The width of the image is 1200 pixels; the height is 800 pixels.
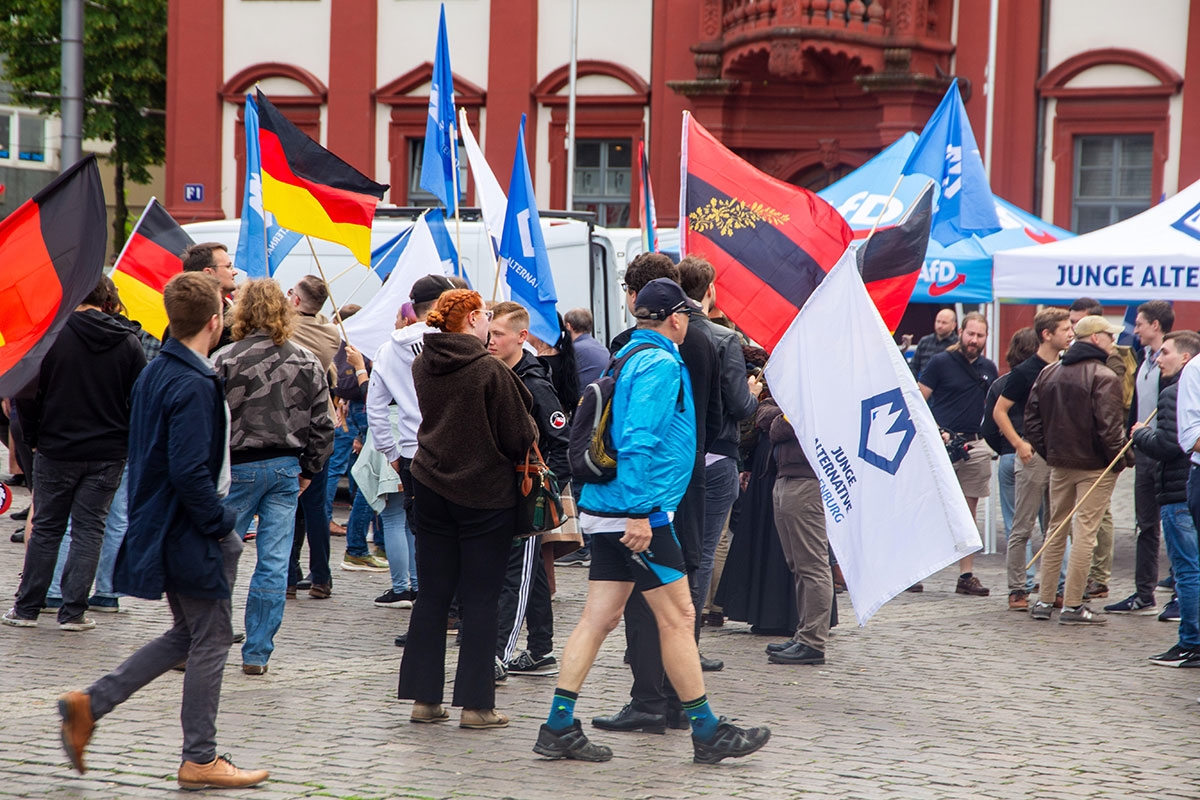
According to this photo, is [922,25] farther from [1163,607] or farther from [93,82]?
[93,82]

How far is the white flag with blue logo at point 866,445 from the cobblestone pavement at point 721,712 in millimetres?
760

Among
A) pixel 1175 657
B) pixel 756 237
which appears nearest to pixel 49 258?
pixel 756 237

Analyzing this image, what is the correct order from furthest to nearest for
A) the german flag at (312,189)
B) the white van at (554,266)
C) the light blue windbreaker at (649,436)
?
the white van at (554,266)
the german flag at (312,189)
the light blue windbreaker at (649,436)

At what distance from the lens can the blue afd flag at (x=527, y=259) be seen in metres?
9.78

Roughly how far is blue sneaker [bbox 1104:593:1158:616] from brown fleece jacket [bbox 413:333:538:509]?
5276mm

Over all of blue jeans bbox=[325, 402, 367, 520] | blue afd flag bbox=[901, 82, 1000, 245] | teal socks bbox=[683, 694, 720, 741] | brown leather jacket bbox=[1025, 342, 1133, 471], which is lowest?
teal socks bbox=[683, 694, 720, 741]

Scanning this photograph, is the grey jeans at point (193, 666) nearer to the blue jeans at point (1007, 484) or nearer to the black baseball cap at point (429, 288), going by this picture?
the black baseball cap at point (429, 288)

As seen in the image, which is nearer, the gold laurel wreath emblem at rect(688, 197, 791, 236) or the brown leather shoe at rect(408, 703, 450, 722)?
the brown leather shoe at rect(408, 703, 450, 722)

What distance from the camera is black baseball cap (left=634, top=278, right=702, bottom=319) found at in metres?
6.08

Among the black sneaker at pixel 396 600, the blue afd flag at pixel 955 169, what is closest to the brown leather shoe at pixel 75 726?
the black sneaker at pixel 396 600

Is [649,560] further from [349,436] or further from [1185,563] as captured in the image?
[349,436]

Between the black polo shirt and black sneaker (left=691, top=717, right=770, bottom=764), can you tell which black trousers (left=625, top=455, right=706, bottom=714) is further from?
the black polo shirt

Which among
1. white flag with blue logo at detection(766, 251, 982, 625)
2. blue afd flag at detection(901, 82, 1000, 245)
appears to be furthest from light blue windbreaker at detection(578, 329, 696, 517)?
blue afd flag at detection(901, 82, 1000, 245)

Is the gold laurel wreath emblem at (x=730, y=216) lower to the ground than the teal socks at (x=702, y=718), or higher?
higher
